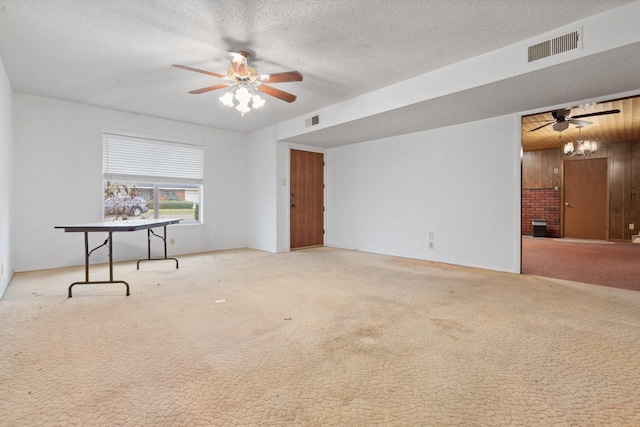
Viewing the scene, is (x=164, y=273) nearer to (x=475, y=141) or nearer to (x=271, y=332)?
(x=271, y=332)

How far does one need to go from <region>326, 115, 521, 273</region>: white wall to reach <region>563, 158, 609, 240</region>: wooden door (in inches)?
224

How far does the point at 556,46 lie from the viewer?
2752mm

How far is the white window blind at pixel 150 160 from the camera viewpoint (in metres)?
5.11

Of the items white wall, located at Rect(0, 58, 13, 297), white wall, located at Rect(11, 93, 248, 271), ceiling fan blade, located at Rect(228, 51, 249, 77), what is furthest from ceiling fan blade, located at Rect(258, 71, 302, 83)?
white wall, located at Rect(11, 93, 248, 271)

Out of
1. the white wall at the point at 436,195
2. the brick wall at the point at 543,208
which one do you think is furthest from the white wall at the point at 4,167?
the brick wall at the point at 543,208

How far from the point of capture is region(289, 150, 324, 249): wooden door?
6445 mm

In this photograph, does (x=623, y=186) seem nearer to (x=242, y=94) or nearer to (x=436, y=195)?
(x=436, y=195)

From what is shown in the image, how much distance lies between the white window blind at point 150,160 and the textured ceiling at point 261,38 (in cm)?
113

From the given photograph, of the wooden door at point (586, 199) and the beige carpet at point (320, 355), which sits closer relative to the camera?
the beige carpet at point (320, 355)

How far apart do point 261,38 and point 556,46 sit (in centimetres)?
261

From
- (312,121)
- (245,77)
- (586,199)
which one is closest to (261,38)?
(245,77)

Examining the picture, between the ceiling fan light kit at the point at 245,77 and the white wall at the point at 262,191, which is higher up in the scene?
the ceiling fan light kit at the point at 245,77

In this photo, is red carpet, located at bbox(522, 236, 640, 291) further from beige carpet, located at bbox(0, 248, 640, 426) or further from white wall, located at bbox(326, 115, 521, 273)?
white wall, located at bbox(326, 115, 521, 273)

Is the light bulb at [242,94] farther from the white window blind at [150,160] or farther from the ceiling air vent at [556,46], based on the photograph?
the white window blind at [150,160]
